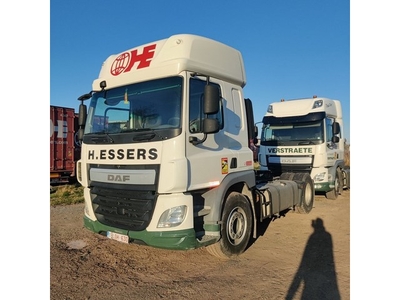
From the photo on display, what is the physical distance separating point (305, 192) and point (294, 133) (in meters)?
1.84

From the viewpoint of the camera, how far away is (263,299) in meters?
3.08

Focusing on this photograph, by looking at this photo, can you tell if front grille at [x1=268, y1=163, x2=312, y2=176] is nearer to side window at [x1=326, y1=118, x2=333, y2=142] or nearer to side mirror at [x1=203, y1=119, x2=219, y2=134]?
side window at [x1=326, y1=118, x2=333, y2=142]

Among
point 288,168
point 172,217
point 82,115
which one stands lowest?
point 172,217

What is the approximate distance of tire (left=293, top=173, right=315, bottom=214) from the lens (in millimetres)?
6989

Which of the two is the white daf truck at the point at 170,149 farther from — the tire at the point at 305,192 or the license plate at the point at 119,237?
the tire at the point at 305,192

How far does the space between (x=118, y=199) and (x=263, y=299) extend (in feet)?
6.76

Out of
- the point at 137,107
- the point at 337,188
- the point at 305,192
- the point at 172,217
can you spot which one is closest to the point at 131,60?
the point at 137,107

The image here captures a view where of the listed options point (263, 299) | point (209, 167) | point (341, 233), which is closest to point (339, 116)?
point (341, 233)

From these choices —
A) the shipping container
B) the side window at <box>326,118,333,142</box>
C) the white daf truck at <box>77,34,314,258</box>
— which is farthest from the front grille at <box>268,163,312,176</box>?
the shipping container

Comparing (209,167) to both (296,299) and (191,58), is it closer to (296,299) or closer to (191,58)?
(191,58)

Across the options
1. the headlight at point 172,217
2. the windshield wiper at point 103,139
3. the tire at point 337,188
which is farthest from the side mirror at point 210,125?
the tire at point 337,188

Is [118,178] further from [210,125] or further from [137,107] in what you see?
[210,125]

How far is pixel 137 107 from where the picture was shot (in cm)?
380

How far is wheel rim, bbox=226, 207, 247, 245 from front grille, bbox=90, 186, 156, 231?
1213mm
